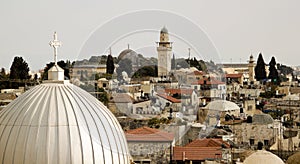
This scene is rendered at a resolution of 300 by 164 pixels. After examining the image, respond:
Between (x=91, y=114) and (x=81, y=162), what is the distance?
779mm

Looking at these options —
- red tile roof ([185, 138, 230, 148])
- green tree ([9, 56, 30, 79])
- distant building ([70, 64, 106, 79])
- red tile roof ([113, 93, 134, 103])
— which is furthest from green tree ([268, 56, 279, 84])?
red tile roof ([185, 138, 230, 148])

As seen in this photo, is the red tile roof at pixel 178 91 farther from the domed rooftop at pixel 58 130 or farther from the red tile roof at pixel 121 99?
the domed rooftop at pixel 58 130

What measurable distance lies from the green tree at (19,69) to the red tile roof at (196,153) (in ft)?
99.4

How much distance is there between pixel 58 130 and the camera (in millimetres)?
9367

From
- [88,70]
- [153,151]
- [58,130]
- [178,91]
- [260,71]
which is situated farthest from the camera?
[260,71]

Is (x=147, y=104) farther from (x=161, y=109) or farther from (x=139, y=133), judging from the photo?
(x=139, y=133)

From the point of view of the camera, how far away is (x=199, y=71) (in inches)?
1355

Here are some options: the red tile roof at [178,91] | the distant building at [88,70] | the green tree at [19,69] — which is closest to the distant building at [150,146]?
the red tile roof at [178,91]

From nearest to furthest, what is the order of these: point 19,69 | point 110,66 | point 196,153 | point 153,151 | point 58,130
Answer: point 58,130, point 153,151, point 196,153, point 110,66, point 19,69

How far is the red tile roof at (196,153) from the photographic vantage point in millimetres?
19859

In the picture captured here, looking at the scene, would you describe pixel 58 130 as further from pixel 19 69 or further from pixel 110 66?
pixel 19 69

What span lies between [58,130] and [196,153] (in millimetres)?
11294

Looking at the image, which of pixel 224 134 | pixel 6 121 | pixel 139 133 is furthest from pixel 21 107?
pixel 224 134

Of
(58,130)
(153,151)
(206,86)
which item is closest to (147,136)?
(153,151)
